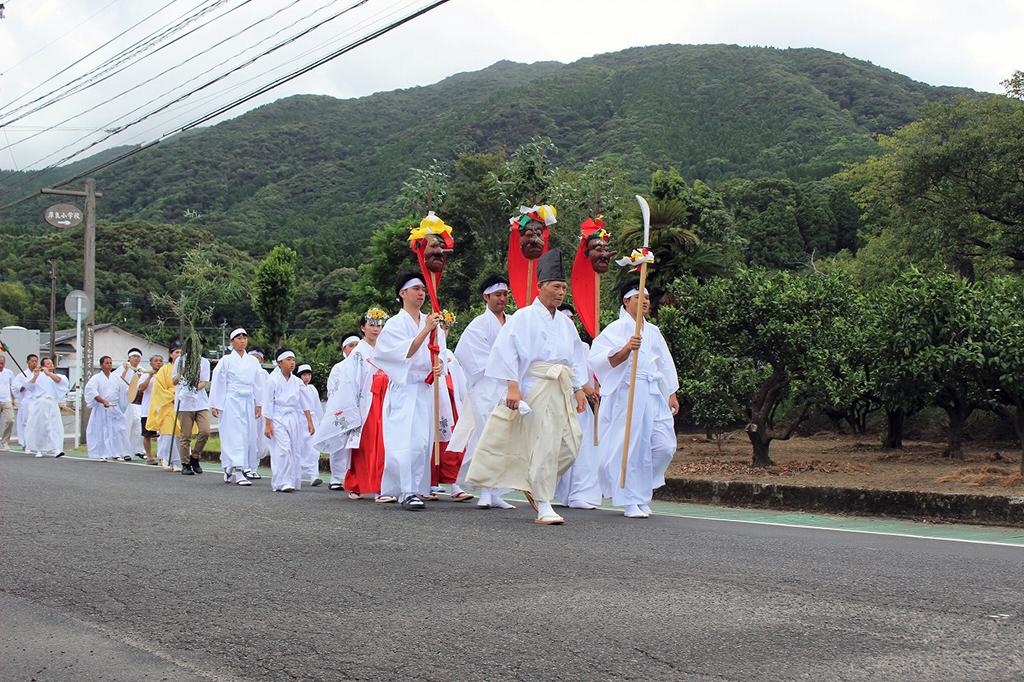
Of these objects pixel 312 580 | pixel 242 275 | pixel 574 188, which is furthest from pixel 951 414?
pixel 242 275

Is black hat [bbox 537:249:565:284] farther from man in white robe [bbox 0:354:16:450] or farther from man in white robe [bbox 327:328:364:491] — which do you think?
man in white robe [bbox 0:354:16:450]

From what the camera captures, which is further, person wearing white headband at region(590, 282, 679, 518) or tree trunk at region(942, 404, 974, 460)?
tree trunk at region(942, 404, 974, 460)

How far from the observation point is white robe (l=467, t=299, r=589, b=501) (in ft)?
29.7

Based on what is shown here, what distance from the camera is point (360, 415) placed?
11398 mm

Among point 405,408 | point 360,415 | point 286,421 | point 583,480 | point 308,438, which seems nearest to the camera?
point 583,480

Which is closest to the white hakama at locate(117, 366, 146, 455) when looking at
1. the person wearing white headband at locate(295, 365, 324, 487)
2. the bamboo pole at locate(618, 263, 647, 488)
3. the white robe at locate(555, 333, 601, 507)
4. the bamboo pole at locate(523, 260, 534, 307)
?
the person wearing white headband at locate(295, 365, 324, 487)

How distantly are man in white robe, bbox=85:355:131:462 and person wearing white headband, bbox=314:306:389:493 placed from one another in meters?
9.92

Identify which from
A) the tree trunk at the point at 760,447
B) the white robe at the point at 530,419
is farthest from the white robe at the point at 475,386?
the tree trunk at the point at 760,447

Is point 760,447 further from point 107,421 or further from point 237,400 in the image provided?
point 107,421

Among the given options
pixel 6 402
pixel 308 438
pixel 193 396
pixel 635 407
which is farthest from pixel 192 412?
pixel 6 402

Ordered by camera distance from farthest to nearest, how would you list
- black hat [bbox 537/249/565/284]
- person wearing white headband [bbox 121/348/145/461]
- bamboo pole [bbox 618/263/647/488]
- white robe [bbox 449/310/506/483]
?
person wearing white headband [bbox 121/348/145/461] < white robe [bbox 449/310/506/483] < bamboo pole [bbox 618/263/647/488] < black hat [bbox 537/249/565/284]

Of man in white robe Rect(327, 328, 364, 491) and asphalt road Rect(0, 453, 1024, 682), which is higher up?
man in white robe Rect(327, 328, 364, 491)

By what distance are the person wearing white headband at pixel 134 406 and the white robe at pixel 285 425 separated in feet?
22.5

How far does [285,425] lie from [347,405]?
2.30m
